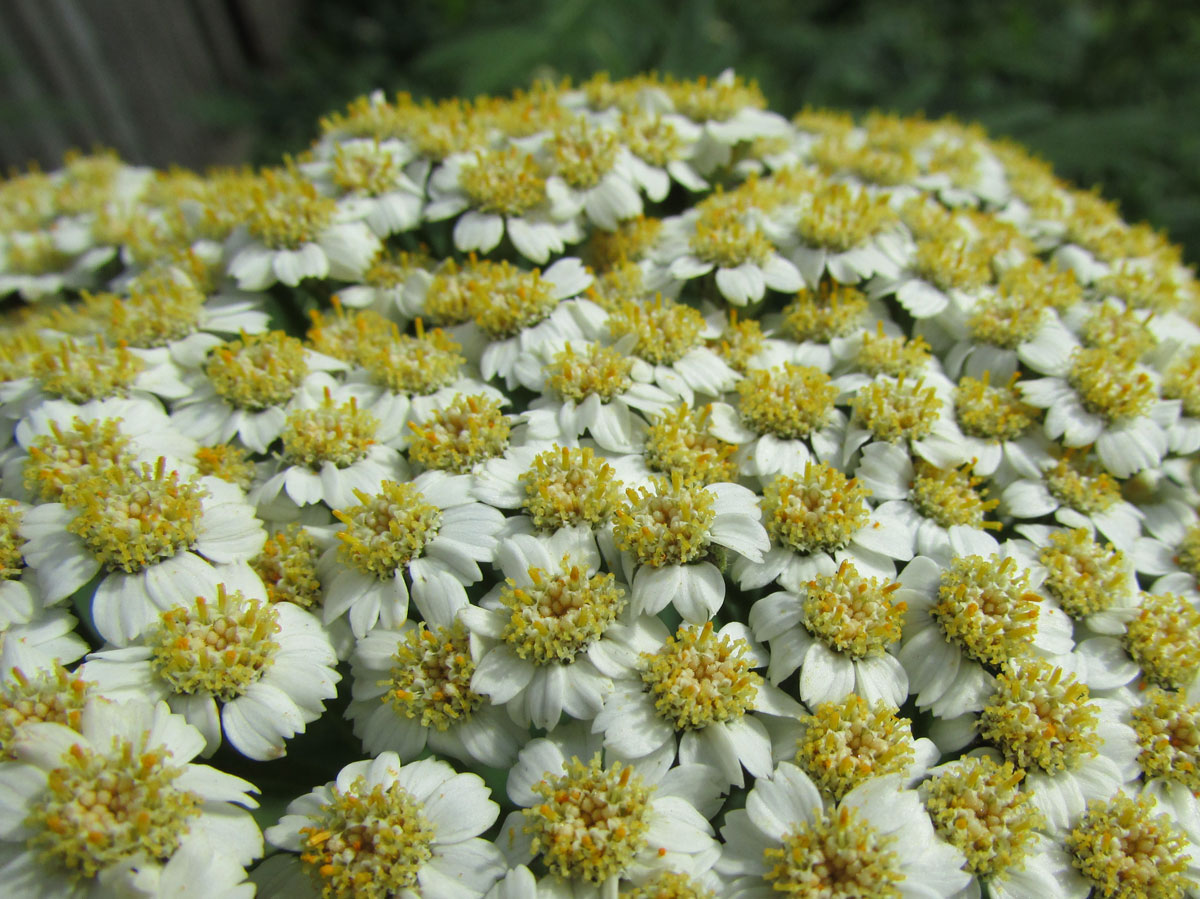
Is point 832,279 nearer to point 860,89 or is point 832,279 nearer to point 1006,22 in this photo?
point 860,89

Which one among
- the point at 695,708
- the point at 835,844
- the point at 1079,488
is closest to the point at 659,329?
the point at 695,708

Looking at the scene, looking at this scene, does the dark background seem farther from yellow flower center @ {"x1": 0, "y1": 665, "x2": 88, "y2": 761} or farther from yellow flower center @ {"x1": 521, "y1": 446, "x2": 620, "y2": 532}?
yellow flower center @ {"x1": 0, "y1": 665, "x2": 88, "y2": 761}

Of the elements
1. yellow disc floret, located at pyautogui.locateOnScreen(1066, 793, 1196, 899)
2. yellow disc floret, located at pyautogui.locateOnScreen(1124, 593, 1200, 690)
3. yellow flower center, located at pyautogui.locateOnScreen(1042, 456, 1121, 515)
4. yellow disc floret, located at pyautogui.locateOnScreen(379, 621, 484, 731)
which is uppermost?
yellow disc floret, located at pyautogui.locateOnScreen(379, 621, 484, 731)

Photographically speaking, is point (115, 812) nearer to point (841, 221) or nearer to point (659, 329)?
point (659, 329)

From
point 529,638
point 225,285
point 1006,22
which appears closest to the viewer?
point 529,638

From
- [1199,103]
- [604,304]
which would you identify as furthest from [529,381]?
[1199,103]

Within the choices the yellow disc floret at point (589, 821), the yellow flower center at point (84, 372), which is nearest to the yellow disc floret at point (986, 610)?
the yellow disc floret at point (589, 821)

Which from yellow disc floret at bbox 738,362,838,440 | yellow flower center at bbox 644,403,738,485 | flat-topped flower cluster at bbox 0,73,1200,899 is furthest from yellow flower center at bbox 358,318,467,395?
yellow disc floret at bbox 738,362,838,440
